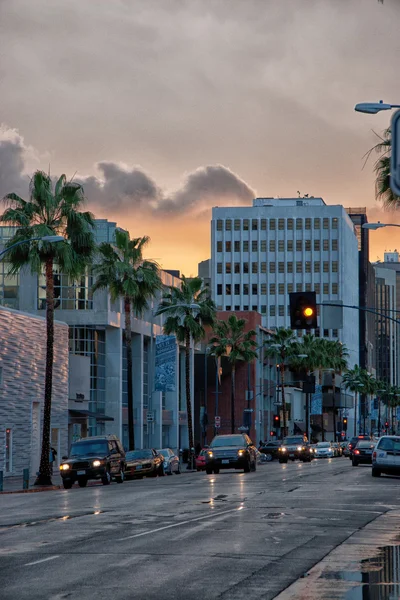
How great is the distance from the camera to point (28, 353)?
57.1m

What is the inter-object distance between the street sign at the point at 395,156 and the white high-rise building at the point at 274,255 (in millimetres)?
170027

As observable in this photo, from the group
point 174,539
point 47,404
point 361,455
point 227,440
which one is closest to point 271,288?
point 361,455

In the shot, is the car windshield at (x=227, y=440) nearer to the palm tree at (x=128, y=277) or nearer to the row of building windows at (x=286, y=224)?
the palm tree at (x=128, y=277)

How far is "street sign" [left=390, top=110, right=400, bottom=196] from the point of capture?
23.0ft

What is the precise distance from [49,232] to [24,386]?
43.0ft

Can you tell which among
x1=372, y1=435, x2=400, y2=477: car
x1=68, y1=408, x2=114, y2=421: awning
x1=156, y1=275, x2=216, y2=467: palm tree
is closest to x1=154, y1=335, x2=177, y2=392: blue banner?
x1=68, y1=408, x2=114, y2=421: awning

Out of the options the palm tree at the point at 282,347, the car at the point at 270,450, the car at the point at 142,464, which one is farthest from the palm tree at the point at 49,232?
the palm tree at the point at 282,347

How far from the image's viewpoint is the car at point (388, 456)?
43.3m

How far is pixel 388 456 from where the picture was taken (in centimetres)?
4347

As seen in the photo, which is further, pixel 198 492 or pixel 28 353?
pixel 28 353

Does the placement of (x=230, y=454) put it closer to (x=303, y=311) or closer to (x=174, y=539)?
(x=303, y=311)

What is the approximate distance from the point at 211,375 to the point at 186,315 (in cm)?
3574

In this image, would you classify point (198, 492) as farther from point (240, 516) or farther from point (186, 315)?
point (186, 315)

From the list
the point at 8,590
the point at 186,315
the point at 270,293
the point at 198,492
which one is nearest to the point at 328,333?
the point at 270,293
